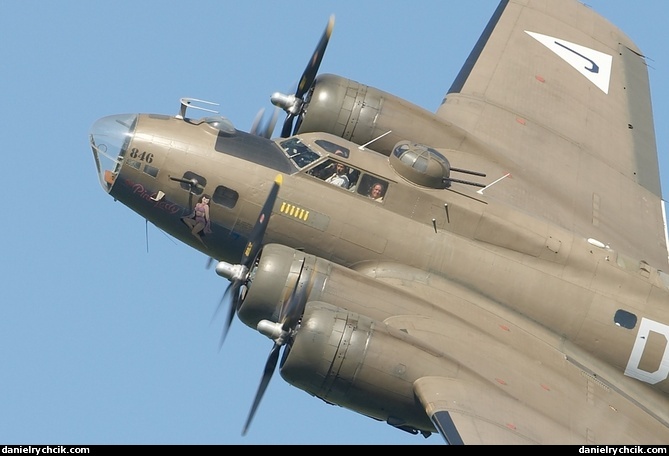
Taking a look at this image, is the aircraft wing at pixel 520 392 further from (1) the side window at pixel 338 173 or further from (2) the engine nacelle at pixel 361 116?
(2) the engine nacelle at pixel 361 116

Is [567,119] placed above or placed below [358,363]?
above

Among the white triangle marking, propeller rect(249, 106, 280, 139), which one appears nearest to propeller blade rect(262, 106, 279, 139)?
propeller rect(249, 106, 280, 139)

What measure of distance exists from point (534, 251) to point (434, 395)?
578 centimetres

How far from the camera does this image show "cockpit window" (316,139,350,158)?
3228 cm

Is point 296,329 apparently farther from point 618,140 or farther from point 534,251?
point 618,140

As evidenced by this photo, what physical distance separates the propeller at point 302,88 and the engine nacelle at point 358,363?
7404 millimetres

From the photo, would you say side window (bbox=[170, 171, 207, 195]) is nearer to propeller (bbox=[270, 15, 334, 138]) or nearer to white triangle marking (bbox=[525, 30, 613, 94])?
propeller (bbox=[270, 15, 334, 138])

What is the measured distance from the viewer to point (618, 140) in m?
38.3

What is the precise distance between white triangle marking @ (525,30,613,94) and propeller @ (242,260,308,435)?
14728 mm

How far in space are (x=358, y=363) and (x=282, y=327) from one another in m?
2.01

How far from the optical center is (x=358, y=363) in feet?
94.0

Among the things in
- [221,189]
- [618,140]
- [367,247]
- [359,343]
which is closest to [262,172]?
[221,189]

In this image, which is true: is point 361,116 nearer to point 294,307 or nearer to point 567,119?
point 294,307

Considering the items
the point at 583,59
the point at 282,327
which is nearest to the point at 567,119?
the point at 583,59
